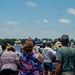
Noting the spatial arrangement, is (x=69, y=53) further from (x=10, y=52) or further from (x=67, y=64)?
(x=10, y=52)

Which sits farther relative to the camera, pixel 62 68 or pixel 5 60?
pixel 5 60

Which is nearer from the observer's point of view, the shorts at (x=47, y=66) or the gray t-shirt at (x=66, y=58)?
the gray t-shirt at (x=66, y=58)

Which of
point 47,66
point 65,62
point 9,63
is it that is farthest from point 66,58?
point 47,66

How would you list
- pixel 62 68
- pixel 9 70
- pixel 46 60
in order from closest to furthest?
pixel 62 68 < pixel 9 70 < pixel 46 60

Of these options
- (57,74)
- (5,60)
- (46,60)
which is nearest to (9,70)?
(5,60)

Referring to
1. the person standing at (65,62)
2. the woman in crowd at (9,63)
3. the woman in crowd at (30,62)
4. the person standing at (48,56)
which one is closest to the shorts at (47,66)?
the person standing at (48,56)

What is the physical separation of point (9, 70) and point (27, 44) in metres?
1.58

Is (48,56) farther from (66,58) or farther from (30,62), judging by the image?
(66,58)

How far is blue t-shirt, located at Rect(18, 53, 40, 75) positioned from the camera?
7.29 metres

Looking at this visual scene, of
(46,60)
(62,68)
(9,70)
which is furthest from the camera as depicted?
(46,60)

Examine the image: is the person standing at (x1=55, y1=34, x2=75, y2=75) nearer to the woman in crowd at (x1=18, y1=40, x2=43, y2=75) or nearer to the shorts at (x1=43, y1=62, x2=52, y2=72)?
the woman in crowd at (x1=18, y1=40, x2=43, y2=75)

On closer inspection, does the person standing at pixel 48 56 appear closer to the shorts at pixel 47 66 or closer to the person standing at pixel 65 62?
the shorts at pixel 47 66

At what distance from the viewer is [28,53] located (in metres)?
7.27

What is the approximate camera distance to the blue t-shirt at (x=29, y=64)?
7293mm
